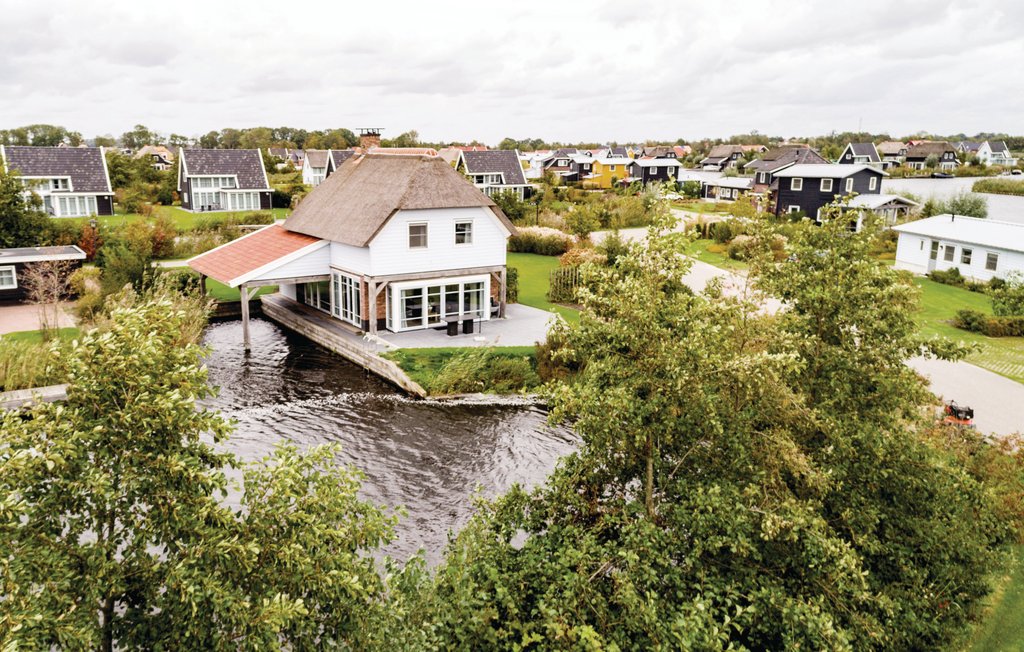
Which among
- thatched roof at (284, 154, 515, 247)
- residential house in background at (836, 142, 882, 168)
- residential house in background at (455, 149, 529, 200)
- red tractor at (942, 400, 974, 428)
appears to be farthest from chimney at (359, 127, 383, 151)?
residential house in background at (836, 142, 882, 168)

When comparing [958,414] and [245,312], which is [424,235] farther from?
[958,414]

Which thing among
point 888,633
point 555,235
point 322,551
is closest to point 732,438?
point 888,633

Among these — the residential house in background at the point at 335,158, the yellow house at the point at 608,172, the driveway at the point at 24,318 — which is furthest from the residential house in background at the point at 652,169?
the driveway at the point at 24,318

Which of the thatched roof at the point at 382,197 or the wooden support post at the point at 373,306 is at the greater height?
the thatched roof at the point at 382,197

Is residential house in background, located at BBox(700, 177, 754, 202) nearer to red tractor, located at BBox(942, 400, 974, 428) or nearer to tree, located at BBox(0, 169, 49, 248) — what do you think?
red tractor, located at BBox(942, 400, 974, 428)

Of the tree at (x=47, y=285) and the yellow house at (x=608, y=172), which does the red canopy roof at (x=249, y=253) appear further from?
the yellow house at (x=608, y=172)
